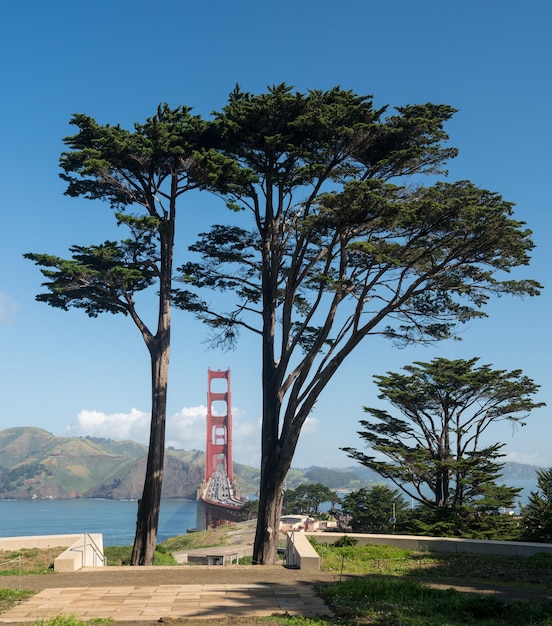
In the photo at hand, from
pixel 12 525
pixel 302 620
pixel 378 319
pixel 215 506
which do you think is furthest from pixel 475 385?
pixel 12 525

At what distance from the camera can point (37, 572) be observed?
1048 cm

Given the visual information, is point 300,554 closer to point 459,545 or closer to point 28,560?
point 459,545

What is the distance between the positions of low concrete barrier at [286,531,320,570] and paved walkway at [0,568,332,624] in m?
1.54

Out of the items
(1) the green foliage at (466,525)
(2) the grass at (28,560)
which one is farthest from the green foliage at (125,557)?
(1) the green foliage at (466,525)

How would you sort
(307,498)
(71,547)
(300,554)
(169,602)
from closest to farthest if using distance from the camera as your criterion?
(169,602), (300,554), (71,547), (307,498)

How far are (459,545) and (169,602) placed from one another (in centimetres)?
652

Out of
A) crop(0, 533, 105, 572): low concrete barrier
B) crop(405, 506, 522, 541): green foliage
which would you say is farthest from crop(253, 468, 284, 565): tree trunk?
crop(405, 506, 522, 541): green foliage

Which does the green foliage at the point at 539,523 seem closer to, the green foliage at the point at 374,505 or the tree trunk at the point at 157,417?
the tree trunk at the point at 157,417

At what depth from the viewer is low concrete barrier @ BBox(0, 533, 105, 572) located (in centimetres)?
1031

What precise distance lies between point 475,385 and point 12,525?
94776 millimetres

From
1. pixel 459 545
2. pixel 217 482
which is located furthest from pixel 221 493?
pixel 459 545

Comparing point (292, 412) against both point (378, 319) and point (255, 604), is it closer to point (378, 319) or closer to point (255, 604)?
point (378, 319)

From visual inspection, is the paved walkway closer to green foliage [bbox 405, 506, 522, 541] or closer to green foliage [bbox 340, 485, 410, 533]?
green foliage [bbox 405, 506, 522, 541]

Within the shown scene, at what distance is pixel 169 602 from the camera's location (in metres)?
7.32
